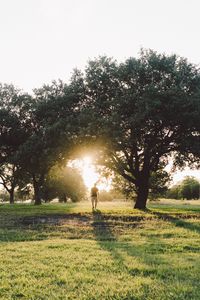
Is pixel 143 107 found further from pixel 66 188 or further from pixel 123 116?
pixel 66 188

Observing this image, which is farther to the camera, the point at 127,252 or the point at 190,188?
the point at 190,188

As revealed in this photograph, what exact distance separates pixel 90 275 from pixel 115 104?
26.3 meters

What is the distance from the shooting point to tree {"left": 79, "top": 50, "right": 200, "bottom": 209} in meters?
33.6

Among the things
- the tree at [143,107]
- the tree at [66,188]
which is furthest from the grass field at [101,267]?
the tree at [66,188]

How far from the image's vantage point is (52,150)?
3759cm

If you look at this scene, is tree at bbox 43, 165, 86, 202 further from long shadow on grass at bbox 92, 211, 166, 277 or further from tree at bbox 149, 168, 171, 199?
long shadow on grass at bbox 92, 211, 166, 277

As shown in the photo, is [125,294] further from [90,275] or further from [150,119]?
[150,119]

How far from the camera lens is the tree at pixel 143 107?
33.6 meters

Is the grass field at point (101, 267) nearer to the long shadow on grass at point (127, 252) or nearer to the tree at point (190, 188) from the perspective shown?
the long shadow on grass at point (127, 252)

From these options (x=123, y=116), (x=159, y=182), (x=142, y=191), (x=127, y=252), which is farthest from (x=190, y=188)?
(x=127, y=252)

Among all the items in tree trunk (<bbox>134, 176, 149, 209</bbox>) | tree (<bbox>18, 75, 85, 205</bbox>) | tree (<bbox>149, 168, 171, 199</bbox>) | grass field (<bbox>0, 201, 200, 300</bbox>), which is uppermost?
tree (<bbox>18, 75, 85, 205</bbox>)

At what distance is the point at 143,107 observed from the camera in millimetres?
33312

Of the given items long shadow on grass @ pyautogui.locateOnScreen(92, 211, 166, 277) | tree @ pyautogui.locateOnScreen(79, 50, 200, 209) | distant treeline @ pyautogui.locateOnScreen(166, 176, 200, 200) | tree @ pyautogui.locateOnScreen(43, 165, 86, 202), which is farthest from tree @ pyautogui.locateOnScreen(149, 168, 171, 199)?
distant treeline @ pyautogui.locateOnScreen(166, 176, 200, 200)

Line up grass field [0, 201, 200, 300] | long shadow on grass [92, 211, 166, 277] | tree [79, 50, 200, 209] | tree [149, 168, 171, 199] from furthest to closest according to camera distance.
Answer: tree [149, 168, 171, 199]
tree [79, 50, 200, 209]
long shadow on grass [92, 211, 166, 277]
grass field [0, 201, 200, 300]
